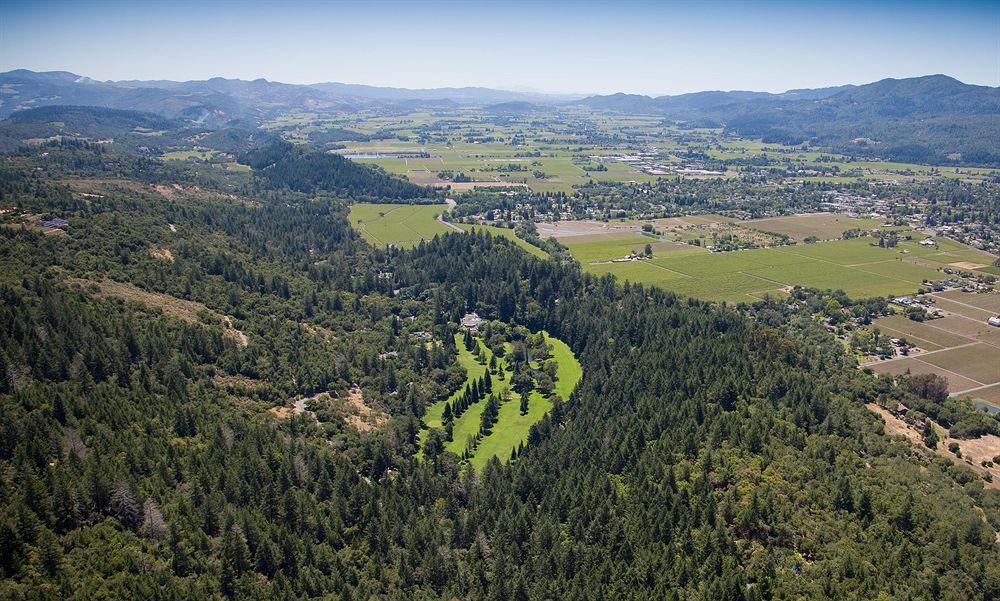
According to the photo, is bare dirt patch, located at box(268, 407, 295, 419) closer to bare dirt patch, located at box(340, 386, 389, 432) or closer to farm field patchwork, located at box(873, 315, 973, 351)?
bare dirt patch, located at box(340, 386, 389, 432)

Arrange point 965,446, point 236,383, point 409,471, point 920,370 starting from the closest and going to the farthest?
point 409,471 → point 965,446 → point 236,383 → point 920,370

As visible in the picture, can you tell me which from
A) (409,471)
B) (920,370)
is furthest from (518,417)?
(920,370)

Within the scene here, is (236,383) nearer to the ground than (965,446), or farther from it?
nearer to the ground

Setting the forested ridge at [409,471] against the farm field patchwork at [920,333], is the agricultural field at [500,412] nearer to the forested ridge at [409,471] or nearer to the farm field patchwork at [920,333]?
the forested ridge at [409,471]

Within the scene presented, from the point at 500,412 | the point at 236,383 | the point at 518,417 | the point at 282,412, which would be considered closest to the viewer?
the point at 282,412

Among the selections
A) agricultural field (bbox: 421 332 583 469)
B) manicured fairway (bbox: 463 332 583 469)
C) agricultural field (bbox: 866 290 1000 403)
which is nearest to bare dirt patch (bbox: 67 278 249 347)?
agricultural field (bbox: 421 332 583 469)

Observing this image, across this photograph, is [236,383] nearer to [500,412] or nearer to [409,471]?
[409,471]

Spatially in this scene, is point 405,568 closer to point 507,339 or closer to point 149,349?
point 149,349
